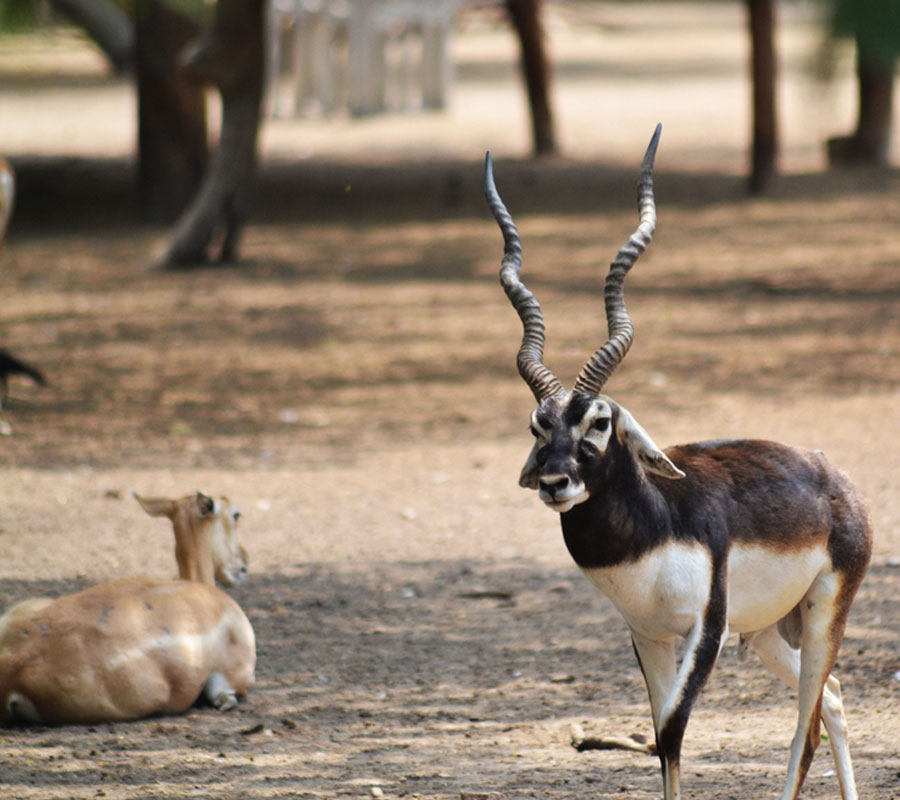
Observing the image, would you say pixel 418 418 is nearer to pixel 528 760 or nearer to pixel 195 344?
pixel 195 344

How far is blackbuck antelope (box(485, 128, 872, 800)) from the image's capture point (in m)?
3.59

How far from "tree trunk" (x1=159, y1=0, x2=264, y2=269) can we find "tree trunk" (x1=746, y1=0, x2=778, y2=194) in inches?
201

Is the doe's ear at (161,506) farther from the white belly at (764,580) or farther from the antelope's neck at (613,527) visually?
the white belly at (764,580)

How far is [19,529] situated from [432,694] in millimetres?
2625

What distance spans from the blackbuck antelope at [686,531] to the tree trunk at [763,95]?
456 inches

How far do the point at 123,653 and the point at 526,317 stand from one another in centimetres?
175

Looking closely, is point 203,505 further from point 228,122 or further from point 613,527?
point 228,122

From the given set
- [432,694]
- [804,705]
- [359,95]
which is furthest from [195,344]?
[359,95]

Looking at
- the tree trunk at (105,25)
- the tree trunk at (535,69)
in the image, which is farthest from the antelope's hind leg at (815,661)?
the tree trunk at (105,25)

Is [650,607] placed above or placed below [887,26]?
below

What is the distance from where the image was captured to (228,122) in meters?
13.2

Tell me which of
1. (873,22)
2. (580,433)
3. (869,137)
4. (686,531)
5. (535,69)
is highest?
(873,22)

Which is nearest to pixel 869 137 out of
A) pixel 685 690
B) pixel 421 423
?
pixel 421 423

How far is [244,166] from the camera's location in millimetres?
13328
